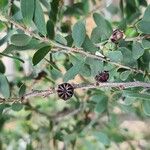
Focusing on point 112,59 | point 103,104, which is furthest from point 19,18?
point 103,104

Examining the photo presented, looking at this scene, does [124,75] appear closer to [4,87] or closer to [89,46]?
[89,46]

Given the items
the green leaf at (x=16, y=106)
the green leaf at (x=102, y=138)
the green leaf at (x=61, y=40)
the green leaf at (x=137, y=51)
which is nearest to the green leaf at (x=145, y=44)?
the green leaf at (x=137, y=51)

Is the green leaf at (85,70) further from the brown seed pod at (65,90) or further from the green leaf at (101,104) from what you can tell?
the green leaf at (101,104)

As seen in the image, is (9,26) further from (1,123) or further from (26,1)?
(1,123)

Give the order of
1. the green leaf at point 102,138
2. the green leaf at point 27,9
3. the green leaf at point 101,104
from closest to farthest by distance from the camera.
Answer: the green leaf at point 27,9, the green leaf at point 101,104, the green leaf at point 102,138

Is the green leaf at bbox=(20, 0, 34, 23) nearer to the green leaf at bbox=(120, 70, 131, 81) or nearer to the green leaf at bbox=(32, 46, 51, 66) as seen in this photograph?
the green leaf at bbox=(32, 46, 51, 66)

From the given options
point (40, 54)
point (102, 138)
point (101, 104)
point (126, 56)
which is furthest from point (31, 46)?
point (102, 138)

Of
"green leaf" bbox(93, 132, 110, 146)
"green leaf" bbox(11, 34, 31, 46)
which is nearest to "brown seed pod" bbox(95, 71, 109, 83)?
"green leaf" bbox(11, 34, 31, 46)
